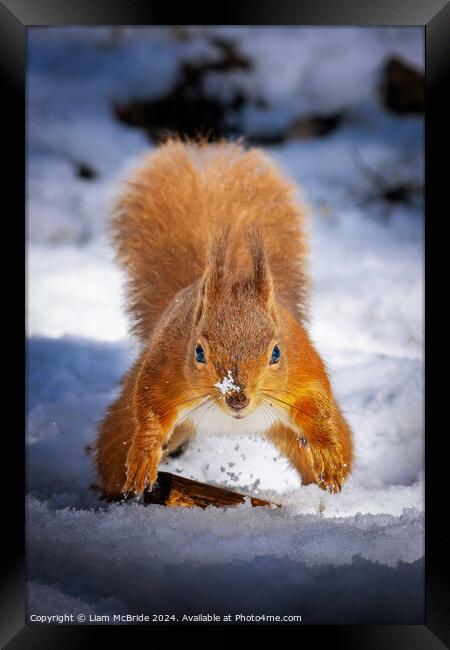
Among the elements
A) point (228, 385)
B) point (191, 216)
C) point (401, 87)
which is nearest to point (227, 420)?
point (228, 385)

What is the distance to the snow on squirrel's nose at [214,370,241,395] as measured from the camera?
1.38 metres

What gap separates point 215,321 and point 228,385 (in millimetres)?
137

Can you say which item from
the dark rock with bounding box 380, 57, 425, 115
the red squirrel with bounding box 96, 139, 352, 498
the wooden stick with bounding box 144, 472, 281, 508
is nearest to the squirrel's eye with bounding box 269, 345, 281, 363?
the red squirrel with bounding box 96, 139, 352, 498

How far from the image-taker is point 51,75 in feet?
5.17

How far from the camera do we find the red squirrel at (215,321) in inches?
56.7

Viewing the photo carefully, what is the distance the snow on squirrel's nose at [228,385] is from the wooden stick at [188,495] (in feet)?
0.97

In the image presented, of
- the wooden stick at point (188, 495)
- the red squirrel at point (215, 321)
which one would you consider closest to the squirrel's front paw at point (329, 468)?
the red squirrel at point (215, 321)

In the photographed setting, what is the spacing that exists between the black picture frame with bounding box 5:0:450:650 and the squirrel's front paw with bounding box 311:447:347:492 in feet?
0.62

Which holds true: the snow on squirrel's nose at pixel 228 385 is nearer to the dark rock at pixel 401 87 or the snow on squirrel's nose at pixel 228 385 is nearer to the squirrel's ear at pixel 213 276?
the squirrel's ear at pixel 213 276

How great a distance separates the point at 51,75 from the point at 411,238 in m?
0.89

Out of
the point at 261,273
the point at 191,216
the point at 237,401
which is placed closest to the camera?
the point at 237,401

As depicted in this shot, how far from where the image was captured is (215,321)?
1.44 m
